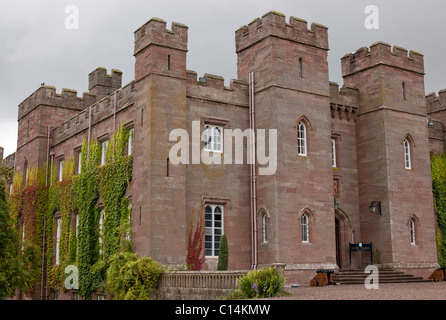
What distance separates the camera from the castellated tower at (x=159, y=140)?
2092cm

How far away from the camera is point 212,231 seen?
74.8ft

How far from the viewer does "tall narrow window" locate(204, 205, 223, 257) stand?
22672 mm

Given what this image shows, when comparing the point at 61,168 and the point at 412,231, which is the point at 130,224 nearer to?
the point at 61,168

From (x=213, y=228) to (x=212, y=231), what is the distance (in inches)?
5.2

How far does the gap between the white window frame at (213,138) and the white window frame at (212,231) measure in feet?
7.48

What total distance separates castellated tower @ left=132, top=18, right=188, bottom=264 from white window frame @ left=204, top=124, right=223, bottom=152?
4.50 feet

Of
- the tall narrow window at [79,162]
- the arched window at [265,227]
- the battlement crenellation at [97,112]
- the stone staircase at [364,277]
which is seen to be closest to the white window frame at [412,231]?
the stone staircase at [364,277]

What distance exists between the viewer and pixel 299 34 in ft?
79.8

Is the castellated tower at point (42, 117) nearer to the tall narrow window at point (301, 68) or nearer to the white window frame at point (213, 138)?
the white window frame at point (213, 138)

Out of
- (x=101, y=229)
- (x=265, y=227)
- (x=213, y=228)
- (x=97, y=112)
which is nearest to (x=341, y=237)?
(x=265, y=227)

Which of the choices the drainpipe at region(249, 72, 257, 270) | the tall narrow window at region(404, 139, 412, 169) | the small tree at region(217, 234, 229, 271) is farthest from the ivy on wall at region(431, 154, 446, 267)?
the small tree at region(217, 234, 229, 271)

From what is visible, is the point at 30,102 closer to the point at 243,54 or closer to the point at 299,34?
the point at 243,54

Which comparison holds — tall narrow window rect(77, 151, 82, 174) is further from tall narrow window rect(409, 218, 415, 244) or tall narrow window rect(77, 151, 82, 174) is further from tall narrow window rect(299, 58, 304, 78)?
tall narrow window rect(409, 218, 415, 244)
